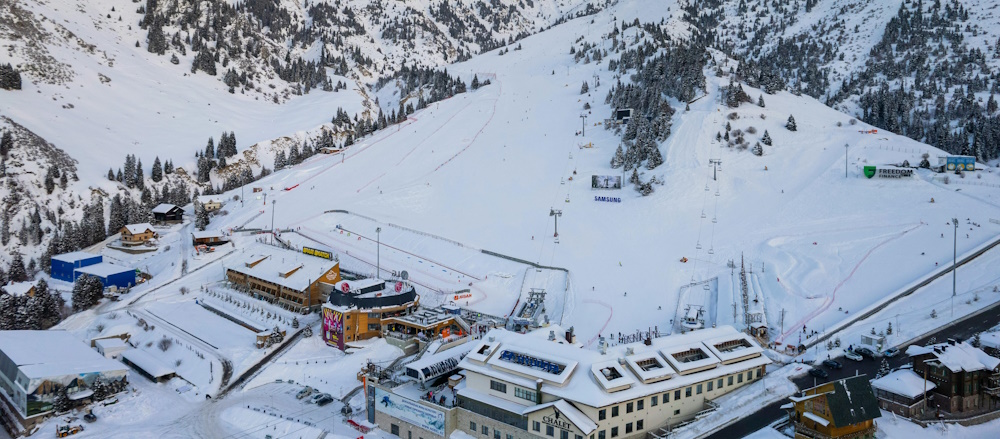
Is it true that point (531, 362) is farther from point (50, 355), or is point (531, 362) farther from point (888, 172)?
point (888, 172)

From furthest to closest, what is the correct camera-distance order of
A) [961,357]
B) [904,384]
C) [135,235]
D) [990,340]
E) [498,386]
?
[135,235], [990,340], [498,386], [904,384], [961,357]

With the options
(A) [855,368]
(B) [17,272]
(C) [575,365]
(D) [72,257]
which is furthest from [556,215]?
(B) [17,272]

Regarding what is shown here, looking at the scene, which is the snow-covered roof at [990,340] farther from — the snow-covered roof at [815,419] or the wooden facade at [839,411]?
the snow-covered roof at [815,419]

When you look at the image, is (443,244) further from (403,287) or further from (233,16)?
(233,16)

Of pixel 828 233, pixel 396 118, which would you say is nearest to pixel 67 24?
pixel 396 118

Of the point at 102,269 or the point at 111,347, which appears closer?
the point at 111,347

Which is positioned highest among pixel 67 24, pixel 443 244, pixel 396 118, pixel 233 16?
pixel 233 16

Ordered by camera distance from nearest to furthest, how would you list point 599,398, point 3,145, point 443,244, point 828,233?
point 599,398 < point 828,233 < point 443,244 < point 3,145
